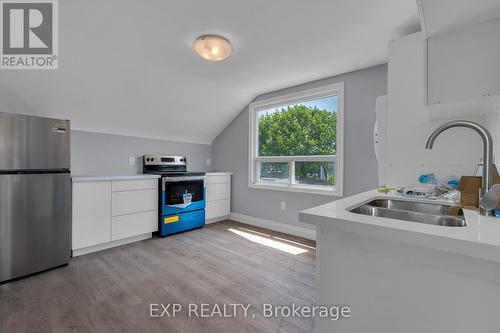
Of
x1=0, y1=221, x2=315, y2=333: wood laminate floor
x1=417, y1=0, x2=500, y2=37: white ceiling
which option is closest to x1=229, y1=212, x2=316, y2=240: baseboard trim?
x1=0, y1=221, x2=315, y2=333: wood laminate floor

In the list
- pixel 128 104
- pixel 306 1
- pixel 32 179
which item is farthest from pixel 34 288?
pixel 306 1

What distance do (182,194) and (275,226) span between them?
4.93 feet

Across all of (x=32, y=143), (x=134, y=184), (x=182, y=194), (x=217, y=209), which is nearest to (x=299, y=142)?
(x=217, y=209)

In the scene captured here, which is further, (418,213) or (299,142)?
(299,142)

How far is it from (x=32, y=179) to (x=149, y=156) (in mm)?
1562

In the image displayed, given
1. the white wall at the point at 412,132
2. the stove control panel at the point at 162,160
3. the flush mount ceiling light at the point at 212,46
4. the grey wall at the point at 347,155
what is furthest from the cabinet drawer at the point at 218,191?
the white wall at the point at 412,132

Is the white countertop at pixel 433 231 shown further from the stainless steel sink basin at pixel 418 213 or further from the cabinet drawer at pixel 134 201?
the cabinet drawer at pixel 134 201

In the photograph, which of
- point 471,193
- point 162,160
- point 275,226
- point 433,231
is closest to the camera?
point 433,231

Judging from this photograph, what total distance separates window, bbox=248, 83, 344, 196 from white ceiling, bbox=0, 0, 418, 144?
0.33 meters

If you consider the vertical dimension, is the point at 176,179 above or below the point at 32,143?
below

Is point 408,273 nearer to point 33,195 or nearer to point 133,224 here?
point 33,195

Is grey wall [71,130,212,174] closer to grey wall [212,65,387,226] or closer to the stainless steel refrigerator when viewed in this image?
the stainless steel refrigerator

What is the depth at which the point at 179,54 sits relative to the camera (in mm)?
2490

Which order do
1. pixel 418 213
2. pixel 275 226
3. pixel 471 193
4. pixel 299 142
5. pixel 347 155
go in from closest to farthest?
1. pixel 471 193
2. pixel 418 213
3. pixel 347 155
4. pixel 299 142
5. pixel 275 226
